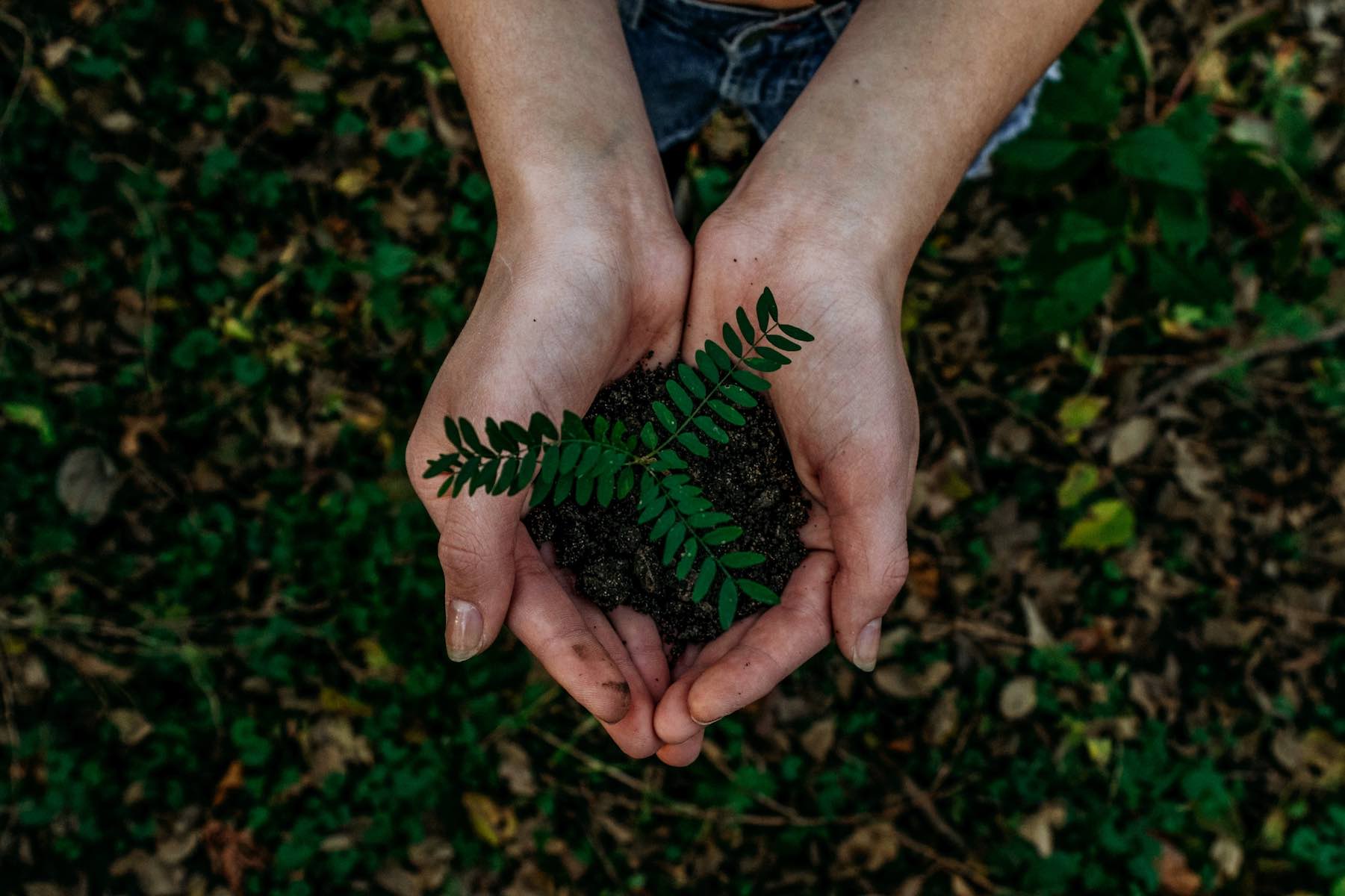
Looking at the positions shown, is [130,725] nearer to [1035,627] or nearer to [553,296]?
[553,296]

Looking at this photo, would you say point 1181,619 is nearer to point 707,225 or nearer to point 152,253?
point 707,225

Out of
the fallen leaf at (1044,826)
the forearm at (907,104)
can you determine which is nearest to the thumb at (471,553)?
the forearm at (907,104)

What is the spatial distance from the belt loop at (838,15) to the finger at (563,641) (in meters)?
1.80

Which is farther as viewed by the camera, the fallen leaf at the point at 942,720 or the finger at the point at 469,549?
the fallen leaf at the point at 942,720

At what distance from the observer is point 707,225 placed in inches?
106

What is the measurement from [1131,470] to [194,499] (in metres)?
3.80

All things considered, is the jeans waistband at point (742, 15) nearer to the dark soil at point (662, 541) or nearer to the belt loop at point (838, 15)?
the belt loop at point (838, 15)

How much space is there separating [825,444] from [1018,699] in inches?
74.1

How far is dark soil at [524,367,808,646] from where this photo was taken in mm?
2443

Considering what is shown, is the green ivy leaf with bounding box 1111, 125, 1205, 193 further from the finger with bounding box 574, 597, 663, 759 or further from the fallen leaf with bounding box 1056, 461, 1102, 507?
the finger with bounding box 574, 597, 663, 759

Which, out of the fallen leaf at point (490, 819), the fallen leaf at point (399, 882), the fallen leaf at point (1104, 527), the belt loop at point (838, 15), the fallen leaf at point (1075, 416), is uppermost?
the belt loop at point (838, 15)

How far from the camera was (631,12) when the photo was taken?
9.80ft

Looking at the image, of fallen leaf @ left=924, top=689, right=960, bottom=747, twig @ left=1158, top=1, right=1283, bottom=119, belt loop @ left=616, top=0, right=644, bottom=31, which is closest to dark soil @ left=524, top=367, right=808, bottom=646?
belt loop @ left=616, top=0, right=644, bottom=31

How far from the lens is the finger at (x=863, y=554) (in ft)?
7.84
